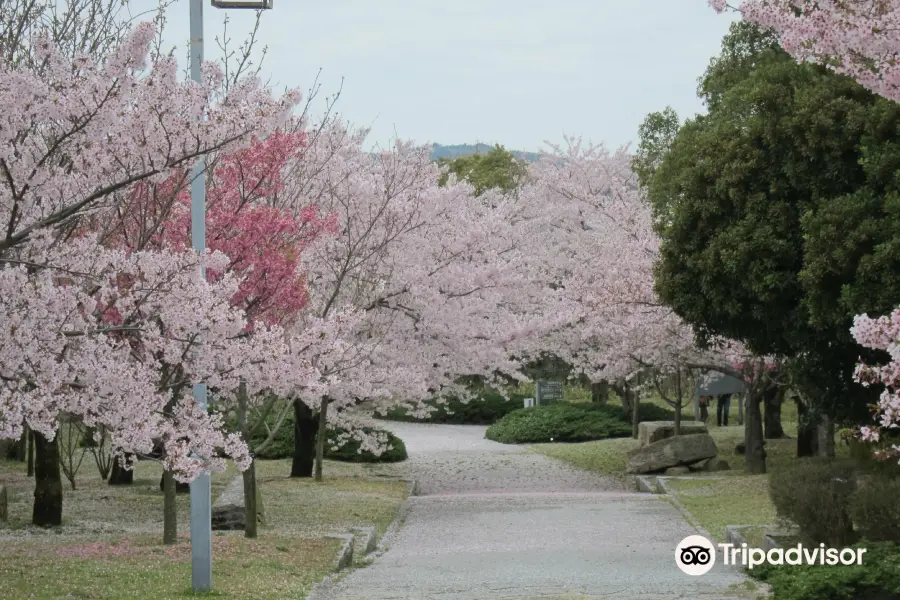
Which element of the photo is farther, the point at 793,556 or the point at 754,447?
the point at 754,447

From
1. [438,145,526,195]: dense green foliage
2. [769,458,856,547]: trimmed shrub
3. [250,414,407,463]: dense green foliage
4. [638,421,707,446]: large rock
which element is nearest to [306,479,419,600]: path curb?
[769,458,856,547]: trimmed shrub

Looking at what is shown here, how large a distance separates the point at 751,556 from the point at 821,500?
1.30 m

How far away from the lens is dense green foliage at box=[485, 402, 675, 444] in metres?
35.4

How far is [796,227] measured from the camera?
14250mm

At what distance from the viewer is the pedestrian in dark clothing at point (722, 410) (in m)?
38.4

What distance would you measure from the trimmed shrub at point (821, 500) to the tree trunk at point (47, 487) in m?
9.64

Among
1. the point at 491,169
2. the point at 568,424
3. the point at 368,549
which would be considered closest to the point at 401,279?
the point at 368,549

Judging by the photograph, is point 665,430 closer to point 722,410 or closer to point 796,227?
point 722,410

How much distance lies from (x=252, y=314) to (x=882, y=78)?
27.0 ft

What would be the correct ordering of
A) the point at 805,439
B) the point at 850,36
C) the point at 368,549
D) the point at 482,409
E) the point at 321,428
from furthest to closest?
1. the point at 482,409
2. the point at 805,439
3. the point at 321,428
4. the point at 368,549
5. the point at 850,36

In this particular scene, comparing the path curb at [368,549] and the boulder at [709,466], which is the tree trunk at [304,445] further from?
the boulder at [709,466]

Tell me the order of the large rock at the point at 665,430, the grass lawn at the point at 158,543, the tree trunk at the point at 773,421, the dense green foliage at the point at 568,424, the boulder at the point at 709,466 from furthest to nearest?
the dense green foliage at the point at 568,424, the tree trunk at the point at 773,421, the large rock at the point at 665,430, the boulder at the point at 709,466, the grass lawn at the point at 158,543

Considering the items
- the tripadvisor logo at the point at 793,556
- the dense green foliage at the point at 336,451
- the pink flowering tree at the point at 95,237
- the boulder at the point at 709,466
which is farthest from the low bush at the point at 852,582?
the dense green foliage at the point at 336,451

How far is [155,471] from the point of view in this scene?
26.1m
